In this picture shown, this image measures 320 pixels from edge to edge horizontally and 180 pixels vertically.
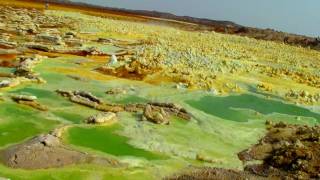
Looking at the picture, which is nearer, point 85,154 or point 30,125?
point 85,154

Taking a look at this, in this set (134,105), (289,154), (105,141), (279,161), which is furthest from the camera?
(134,105)

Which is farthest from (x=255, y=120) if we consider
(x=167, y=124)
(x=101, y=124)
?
(x=101, y=124)

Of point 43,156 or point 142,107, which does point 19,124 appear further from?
point 142,107

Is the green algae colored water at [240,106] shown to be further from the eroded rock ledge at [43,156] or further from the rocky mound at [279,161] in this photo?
the eroded rock ledge at [43,156]

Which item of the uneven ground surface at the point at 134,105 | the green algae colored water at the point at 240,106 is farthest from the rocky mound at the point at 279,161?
the green algae colored water at the point at 240,106

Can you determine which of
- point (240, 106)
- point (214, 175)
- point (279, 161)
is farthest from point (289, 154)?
point (240, 106)

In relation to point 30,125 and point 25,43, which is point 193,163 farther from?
point 25,43
